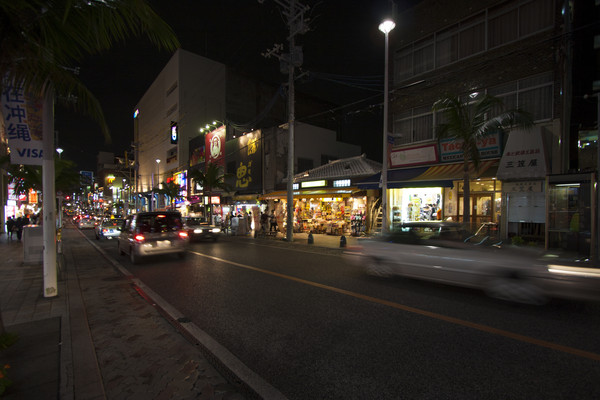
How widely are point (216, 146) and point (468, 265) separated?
3222cm

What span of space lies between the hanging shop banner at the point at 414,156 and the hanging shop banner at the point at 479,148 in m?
0.53

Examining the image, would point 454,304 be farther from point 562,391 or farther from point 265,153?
point 265,153

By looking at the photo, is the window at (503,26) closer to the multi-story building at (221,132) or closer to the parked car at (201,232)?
the multi-story building at (221,132)

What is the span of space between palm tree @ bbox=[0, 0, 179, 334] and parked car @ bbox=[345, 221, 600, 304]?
6061 mm

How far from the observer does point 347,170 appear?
20.7 meters

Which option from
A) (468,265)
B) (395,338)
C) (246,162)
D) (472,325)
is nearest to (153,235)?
(395,338)

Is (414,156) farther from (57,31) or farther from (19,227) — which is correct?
(19,227)

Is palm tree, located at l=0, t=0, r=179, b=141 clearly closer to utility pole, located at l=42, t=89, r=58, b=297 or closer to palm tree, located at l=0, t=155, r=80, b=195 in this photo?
utility pole, located at l=42, t=89, r=58, b=297

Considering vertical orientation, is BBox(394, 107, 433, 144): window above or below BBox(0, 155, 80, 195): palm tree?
above

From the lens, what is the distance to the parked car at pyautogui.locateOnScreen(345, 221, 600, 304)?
16.5 ft

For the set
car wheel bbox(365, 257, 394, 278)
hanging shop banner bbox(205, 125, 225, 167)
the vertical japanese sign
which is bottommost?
car wheel bbox(365, 257, 394, 278)

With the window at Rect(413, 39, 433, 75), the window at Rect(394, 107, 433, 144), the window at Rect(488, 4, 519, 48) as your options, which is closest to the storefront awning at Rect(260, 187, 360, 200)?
the window at Rect(394, 107, 433, 144)

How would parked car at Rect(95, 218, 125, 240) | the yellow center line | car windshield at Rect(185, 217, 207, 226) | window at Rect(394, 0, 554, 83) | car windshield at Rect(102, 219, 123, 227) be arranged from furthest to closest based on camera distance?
car windshield at Rect(102, 219, 123, 227) → parked car at Rect(95, 218, 125, 240) → car windshield at Rect(185, 217, 207, 226) → window at Rect(394, 0, 554, 83) → the yellow center line

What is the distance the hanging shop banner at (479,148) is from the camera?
44.7ft
